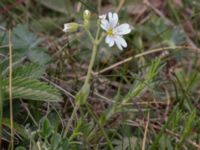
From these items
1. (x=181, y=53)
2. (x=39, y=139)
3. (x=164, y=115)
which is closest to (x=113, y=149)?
(x=39, y=139)

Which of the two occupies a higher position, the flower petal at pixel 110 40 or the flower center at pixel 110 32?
the flower center at pixel 110 32

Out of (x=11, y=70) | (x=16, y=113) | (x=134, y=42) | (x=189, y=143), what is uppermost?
(x=134, y=42)

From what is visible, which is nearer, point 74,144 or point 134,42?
point 74,144

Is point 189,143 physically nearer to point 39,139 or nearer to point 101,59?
point 39,139

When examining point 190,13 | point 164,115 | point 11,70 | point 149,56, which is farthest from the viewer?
point 190,13

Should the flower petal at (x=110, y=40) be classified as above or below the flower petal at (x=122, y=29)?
below

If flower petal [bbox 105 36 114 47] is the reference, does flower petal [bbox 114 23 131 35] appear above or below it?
above

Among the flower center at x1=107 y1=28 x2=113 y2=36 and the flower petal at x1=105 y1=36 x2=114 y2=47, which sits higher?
the flower center at x1=107 y1=28 x2=113 y2=36

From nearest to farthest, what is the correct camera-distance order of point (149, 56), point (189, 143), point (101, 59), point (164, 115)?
point (189, 143) < point (164, 115) < point (101, 59) < point (149, 56)

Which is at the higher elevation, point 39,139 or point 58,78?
point 58,78

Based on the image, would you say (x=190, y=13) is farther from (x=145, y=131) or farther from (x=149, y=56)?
(x=145, y=131)
